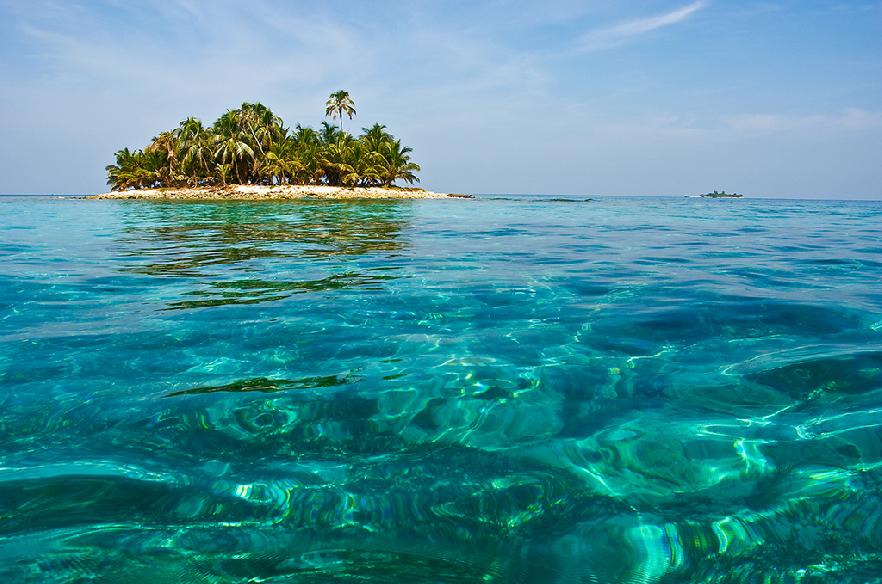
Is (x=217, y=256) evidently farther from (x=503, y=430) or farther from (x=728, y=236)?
(x=728, y=236)

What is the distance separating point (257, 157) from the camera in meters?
59.5

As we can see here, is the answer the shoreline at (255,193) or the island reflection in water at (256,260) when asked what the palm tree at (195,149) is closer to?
the shoreline at (255,193)

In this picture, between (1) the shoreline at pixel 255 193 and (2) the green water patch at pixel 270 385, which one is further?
(1) the shoreline at pixel 255 193

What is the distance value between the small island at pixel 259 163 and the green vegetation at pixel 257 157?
0.35 feet

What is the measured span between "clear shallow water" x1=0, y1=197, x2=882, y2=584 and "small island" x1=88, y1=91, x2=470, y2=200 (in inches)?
1992

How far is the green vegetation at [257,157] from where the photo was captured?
190 feet

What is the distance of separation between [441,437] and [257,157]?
62.6 m

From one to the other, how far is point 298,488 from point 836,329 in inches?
198

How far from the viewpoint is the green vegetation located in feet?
190

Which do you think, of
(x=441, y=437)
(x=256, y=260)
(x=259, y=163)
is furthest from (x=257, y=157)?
(x=441, y=437)

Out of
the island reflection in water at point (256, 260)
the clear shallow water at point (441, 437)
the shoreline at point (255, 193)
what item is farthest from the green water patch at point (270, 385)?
the shoreline at point (255, 193)

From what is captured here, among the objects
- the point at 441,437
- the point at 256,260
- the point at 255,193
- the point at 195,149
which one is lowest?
the point at 441,437

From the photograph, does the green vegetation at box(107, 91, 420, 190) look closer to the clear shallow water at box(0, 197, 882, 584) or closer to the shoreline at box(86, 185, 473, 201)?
the shoreline at box(86, 185, 473, 201)

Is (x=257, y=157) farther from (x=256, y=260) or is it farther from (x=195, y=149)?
(x=256, y=260)
